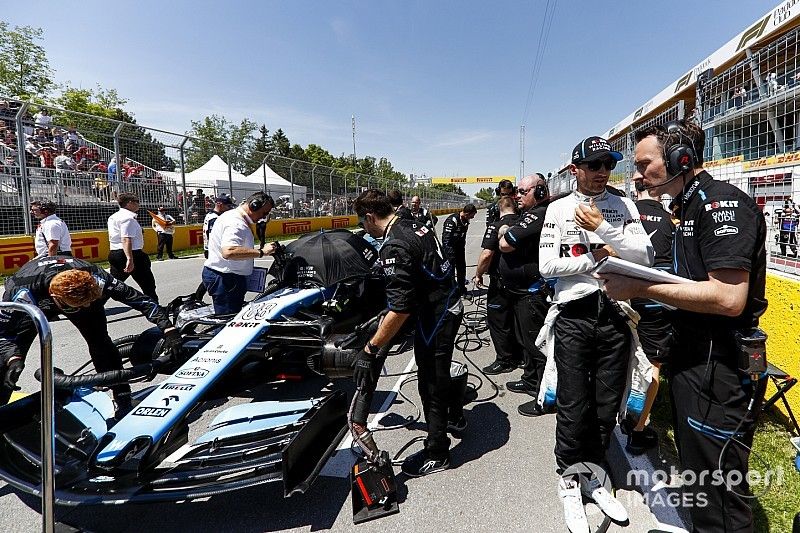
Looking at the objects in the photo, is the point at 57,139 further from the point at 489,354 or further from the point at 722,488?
the point at 722,488

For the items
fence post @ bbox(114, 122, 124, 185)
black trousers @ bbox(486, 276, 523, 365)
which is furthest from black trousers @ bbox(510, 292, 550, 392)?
fence post @ bbox(114, 122, 124, 185)

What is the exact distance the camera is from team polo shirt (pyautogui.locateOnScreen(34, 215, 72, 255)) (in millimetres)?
6223

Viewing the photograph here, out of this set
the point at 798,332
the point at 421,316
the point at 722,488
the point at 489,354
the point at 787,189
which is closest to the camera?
the point at 722,488

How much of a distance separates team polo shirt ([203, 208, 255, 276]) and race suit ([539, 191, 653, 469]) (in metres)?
3.17

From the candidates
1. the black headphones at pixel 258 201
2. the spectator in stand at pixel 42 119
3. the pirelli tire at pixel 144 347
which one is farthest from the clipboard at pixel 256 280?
the spectator in stand at pixel 42 119

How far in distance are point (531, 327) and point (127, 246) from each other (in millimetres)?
5732

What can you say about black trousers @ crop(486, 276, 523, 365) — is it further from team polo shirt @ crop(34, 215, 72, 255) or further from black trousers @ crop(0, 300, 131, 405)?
team polo shirt @ crop(34, 215, 72, 255)

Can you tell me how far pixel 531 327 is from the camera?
3.88 metres

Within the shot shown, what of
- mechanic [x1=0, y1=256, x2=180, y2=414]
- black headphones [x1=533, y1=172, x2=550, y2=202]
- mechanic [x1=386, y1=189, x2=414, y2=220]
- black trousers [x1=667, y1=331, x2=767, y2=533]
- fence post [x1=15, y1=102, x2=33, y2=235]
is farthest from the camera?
fence post [x1=15, y1=102, x2=33, y2=235]

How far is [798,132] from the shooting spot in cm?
420

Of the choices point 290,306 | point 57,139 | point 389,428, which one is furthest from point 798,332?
point 57,139

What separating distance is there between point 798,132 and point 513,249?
10.1 ft

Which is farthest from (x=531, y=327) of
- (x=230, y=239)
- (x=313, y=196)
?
(x=313, y=196)

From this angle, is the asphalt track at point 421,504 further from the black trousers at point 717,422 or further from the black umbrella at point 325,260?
the black umbrella at point 325,260
